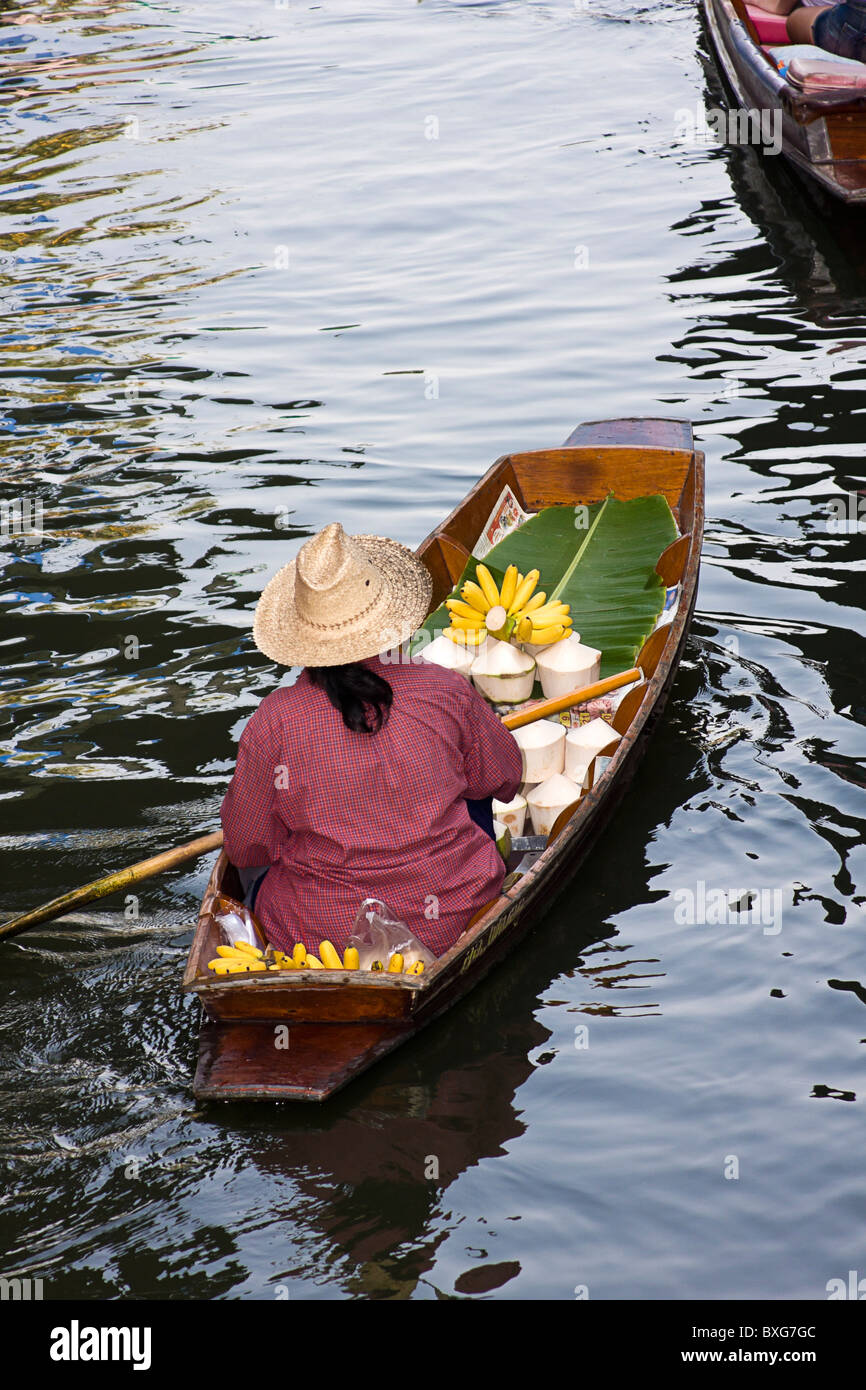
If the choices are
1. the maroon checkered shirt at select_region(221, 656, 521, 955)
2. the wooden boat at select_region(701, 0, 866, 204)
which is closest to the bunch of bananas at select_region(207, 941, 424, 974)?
the maroon checkered shirt at select_region(221, 656, 521, 955)

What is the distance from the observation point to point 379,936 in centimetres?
374

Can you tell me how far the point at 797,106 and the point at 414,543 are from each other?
195 inches

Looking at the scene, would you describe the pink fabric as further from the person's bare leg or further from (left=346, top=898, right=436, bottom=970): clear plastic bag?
(left=346, top=898, right=436, bottom=970): clear plastic bag

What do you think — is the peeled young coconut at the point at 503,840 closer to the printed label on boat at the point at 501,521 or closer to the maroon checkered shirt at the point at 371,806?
the maroon checkered shirt at the point at 371,806

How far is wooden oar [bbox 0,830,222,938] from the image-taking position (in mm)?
4109

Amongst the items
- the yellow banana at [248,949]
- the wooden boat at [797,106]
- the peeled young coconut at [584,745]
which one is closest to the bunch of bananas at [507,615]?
the peeled young coconut at [584,745]

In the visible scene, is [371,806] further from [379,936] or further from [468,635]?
[468,635]

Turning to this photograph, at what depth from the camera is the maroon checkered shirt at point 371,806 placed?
11.8 feet

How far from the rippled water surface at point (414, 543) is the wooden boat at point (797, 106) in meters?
0.59
